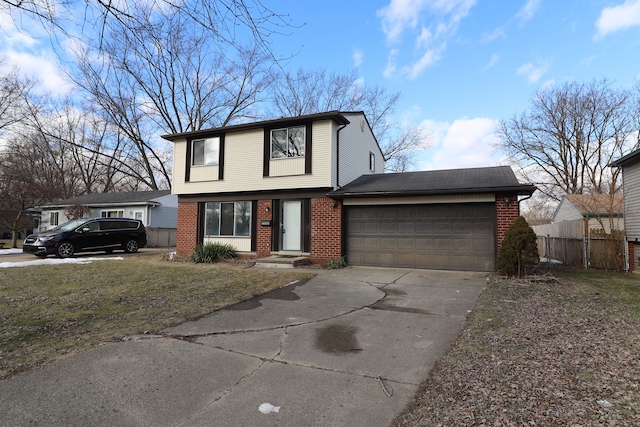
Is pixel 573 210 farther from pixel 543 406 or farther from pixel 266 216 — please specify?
pixel 543 406

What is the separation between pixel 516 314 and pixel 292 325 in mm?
3499

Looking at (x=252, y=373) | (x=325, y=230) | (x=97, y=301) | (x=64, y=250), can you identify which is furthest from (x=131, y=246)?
(x=252, y=373)

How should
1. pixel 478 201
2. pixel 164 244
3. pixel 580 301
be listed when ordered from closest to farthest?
pixel 580 301, pixel 478 201, pixel 164 244

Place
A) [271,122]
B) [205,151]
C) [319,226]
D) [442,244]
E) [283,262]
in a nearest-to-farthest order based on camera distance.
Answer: [442,244], [283,262], [319,226], [271,122], [205,151]

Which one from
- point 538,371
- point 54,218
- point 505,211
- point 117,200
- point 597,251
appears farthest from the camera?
point 54,218

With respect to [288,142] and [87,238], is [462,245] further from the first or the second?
[87,238]

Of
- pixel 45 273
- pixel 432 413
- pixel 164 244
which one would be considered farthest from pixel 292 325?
pixel 164 244

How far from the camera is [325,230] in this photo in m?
11.8

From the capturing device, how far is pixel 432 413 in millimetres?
2562

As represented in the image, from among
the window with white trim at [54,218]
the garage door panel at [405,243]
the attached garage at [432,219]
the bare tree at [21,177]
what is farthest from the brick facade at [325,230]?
the window with white trim at [54,218]

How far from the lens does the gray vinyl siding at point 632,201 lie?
1159cm

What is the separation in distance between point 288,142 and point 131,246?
404 inches

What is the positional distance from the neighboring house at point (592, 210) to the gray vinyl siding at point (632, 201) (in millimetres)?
462

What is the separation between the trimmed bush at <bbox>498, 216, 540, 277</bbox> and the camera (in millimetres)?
8422
